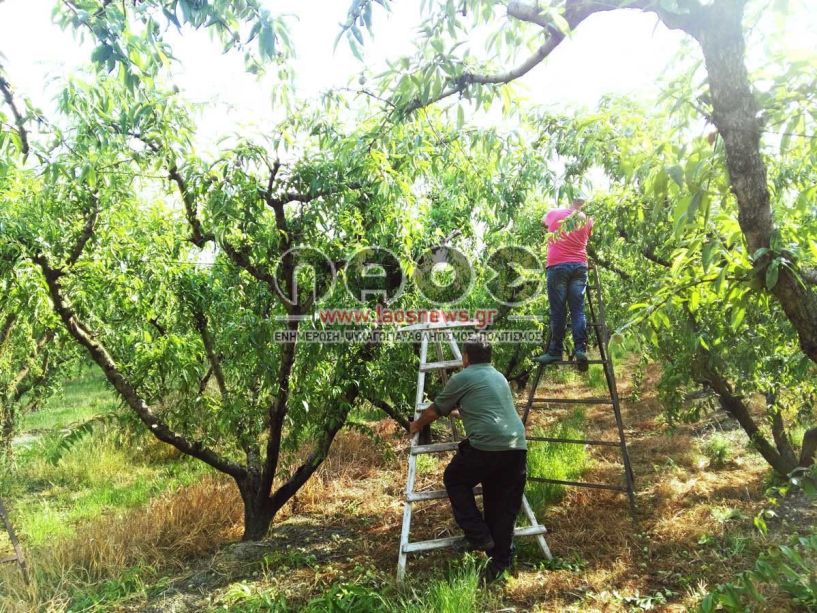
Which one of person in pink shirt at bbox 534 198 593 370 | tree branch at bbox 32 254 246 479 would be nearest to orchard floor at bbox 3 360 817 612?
tree branch at bbox 32 254 246 479

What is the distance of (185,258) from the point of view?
6074 mm

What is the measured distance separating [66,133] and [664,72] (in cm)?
406

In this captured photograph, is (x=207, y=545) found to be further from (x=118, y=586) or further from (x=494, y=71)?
(x=494, y=71)

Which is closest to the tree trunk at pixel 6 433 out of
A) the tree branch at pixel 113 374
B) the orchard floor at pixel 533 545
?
the orchard floor at pixel 533 545

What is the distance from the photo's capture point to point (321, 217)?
14.4 feet

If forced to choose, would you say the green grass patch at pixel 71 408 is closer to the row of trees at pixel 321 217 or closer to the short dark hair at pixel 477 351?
the row of trees at pixel 321 217

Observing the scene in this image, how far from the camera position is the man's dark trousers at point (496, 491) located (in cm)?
373

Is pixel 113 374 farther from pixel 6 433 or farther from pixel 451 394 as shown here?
pixel 6 433

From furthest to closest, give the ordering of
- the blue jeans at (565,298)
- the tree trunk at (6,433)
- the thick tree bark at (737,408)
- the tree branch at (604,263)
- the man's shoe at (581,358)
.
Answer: the tree branch at (604,263), the tree trunk at (6,433), the thick tree bark at (737,408), the blue jeans at (565,298), the man's shoe at (581,358)

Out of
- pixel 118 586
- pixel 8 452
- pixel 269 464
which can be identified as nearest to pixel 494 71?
pixel 269 464

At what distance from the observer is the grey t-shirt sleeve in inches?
152

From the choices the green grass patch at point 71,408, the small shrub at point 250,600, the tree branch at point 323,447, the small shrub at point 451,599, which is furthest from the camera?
the green grass patch at point 71,408

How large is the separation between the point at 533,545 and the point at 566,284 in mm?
2146

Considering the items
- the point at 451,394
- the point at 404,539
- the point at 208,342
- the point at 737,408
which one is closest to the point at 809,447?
the point at 737,408
